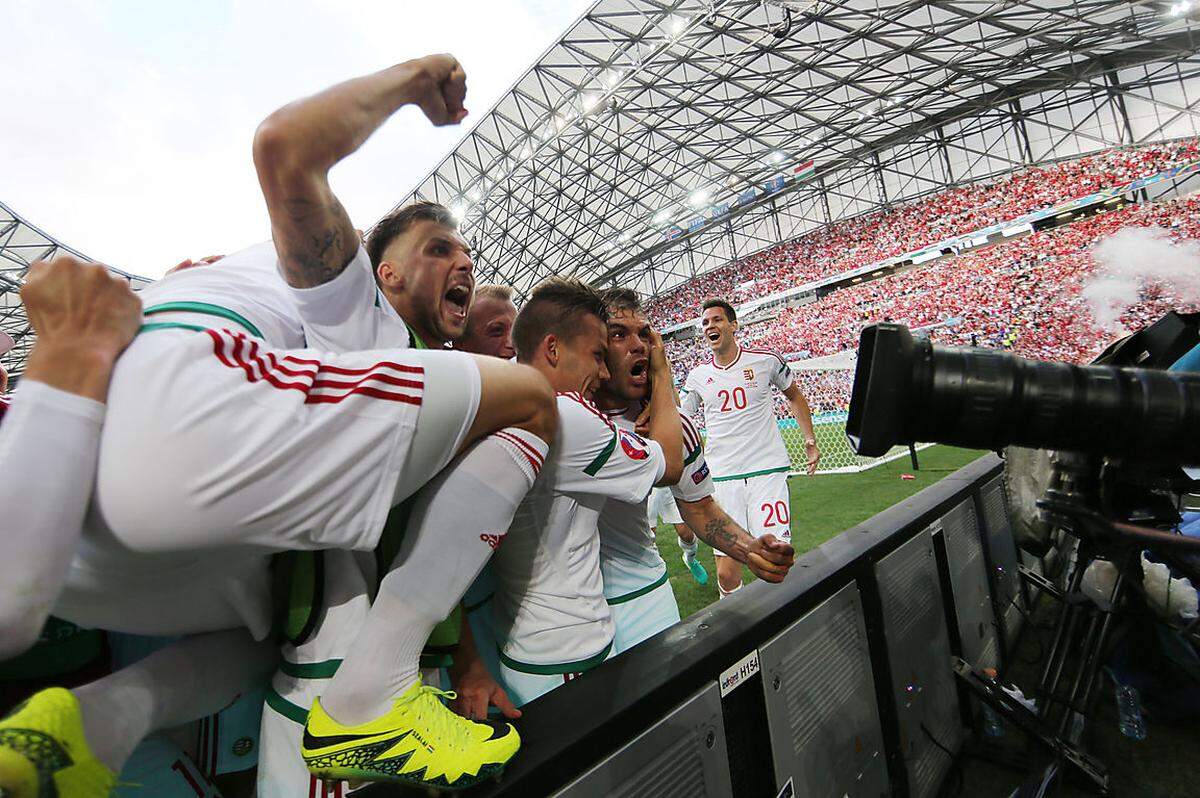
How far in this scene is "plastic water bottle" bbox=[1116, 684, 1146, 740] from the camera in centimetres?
180

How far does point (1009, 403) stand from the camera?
0.76 metres

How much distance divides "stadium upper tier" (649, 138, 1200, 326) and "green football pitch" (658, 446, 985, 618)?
1574 cm

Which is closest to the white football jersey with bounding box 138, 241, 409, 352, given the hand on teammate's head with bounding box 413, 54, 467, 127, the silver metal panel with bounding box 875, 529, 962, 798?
the hand on teammate's head with bounding box 413, 54, 467, 127

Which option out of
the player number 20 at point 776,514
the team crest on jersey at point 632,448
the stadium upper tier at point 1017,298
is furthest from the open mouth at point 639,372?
the stadium upper tier at point 1017,298

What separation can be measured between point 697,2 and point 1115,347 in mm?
14300

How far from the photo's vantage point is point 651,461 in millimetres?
1383

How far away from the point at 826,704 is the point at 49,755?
1.31 metres

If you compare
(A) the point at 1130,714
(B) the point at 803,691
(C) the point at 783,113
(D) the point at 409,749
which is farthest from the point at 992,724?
(C) the point at 783,113

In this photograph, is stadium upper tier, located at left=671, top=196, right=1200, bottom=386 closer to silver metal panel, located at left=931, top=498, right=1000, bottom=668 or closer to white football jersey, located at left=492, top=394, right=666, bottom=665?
silver metal panel, located at left=931, top=498, right=1000, bottom=668

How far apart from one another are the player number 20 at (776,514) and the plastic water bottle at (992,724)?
1.92 m

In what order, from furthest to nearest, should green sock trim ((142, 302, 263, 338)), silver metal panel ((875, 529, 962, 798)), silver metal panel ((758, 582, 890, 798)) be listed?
silver metal panel ((875, 529, 962, 798)), silver metal panel ((758, 582, 890, 798)), green sock trim ((142, 302, 263, 338))

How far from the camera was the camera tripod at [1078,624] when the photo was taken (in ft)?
3.83

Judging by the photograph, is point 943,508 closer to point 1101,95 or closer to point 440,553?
point 440,553

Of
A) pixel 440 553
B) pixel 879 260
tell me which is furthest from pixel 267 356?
pixel 879 260
